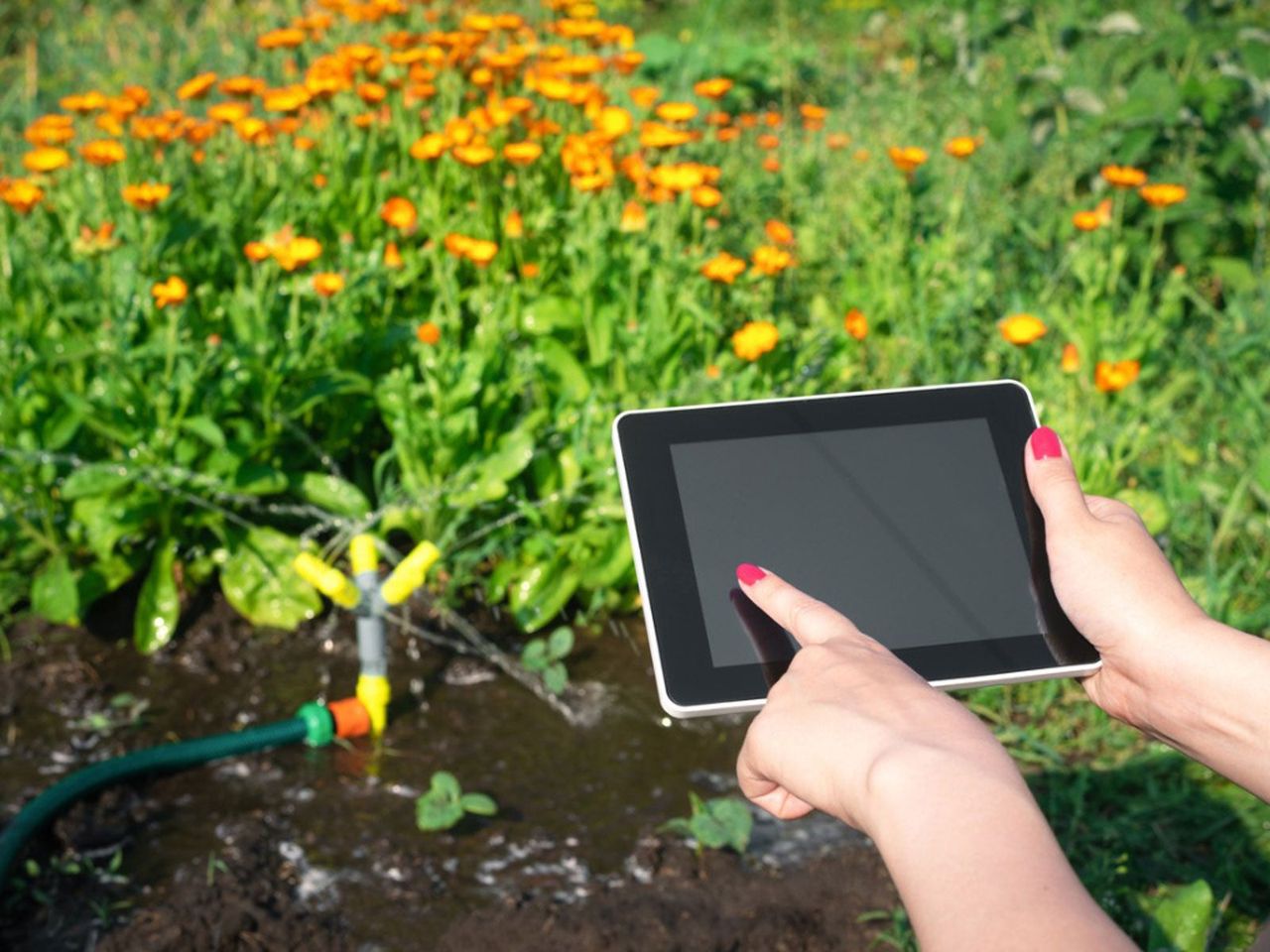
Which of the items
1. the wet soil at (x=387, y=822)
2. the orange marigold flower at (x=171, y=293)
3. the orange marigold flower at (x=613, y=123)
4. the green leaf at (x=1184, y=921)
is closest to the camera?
the green leaf at (x=1184, y=921)

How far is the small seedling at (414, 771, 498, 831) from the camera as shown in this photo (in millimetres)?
2107

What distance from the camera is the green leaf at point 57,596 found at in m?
2.45

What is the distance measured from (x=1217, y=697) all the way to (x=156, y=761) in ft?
5.53

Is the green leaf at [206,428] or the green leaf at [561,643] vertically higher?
the green leaf at [206,428]

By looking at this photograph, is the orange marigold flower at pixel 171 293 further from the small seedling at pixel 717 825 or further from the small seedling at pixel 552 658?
the small seedling at pixel 717 825

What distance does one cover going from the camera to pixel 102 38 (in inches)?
232

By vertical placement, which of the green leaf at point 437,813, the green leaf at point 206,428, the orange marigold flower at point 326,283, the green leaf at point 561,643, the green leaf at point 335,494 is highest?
the orange marigold flower at point 326,283

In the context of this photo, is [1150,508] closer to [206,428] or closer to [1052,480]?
[1052,480]

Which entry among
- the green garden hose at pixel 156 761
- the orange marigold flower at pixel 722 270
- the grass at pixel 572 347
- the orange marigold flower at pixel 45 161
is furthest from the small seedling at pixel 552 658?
the orange marigold flower at pixel 45 161

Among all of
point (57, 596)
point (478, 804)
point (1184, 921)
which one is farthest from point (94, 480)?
point (1184, 921)

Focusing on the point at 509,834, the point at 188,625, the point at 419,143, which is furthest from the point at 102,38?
the point at 509,834

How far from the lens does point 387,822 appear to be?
2.19 meters

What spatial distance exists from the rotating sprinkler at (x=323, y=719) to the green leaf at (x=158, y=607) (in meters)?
0.33

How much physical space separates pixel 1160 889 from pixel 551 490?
1.34 meters
